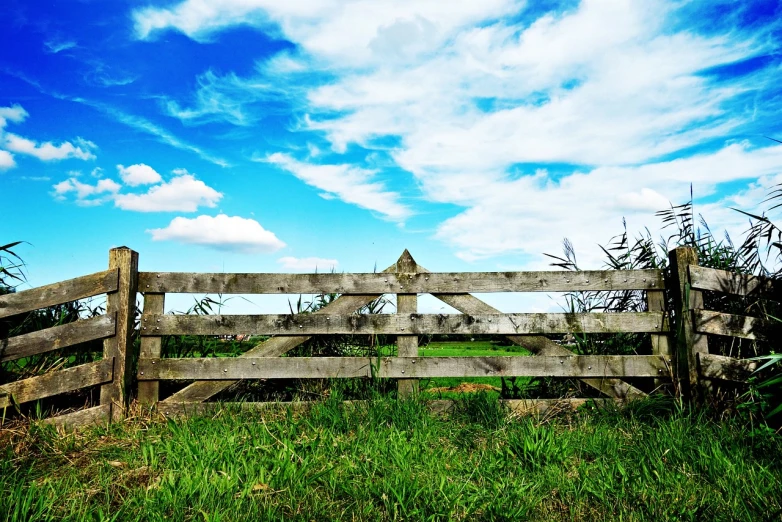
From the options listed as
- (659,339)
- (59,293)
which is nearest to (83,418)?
(59,293)

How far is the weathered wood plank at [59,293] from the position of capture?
5.72 m

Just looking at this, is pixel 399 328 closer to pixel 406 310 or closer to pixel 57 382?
pixel 406 310

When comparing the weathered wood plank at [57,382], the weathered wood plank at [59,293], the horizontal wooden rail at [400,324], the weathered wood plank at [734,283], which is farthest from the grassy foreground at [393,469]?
the weathered wood plank at [734,283]

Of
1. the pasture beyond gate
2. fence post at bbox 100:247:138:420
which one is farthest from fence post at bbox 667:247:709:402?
fence post at bbox 100:247:138:420

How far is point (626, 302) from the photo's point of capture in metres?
6.68

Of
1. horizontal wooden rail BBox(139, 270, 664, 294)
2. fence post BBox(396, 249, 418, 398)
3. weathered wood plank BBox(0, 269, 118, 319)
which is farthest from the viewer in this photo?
horizontal wooden rail BBox(139, 270, 664, 294)

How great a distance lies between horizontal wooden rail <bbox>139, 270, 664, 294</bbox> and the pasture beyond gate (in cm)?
1

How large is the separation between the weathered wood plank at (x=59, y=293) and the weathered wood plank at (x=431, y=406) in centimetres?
144

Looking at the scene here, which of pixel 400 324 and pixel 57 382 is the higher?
pixel 400 324

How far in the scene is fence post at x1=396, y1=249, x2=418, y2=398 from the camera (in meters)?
5.98

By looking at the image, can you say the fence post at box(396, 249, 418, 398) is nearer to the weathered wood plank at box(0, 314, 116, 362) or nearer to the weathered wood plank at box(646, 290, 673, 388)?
the weathered wood plank at box(646, 290, 673, 388)

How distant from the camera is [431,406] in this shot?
19.2 ft

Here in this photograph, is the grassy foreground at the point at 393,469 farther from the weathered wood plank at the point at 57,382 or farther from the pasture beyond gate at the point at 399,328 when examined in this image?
the pasture beyond gate at the point at 399,328

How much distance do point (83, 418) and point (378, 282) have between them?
3382 mm
